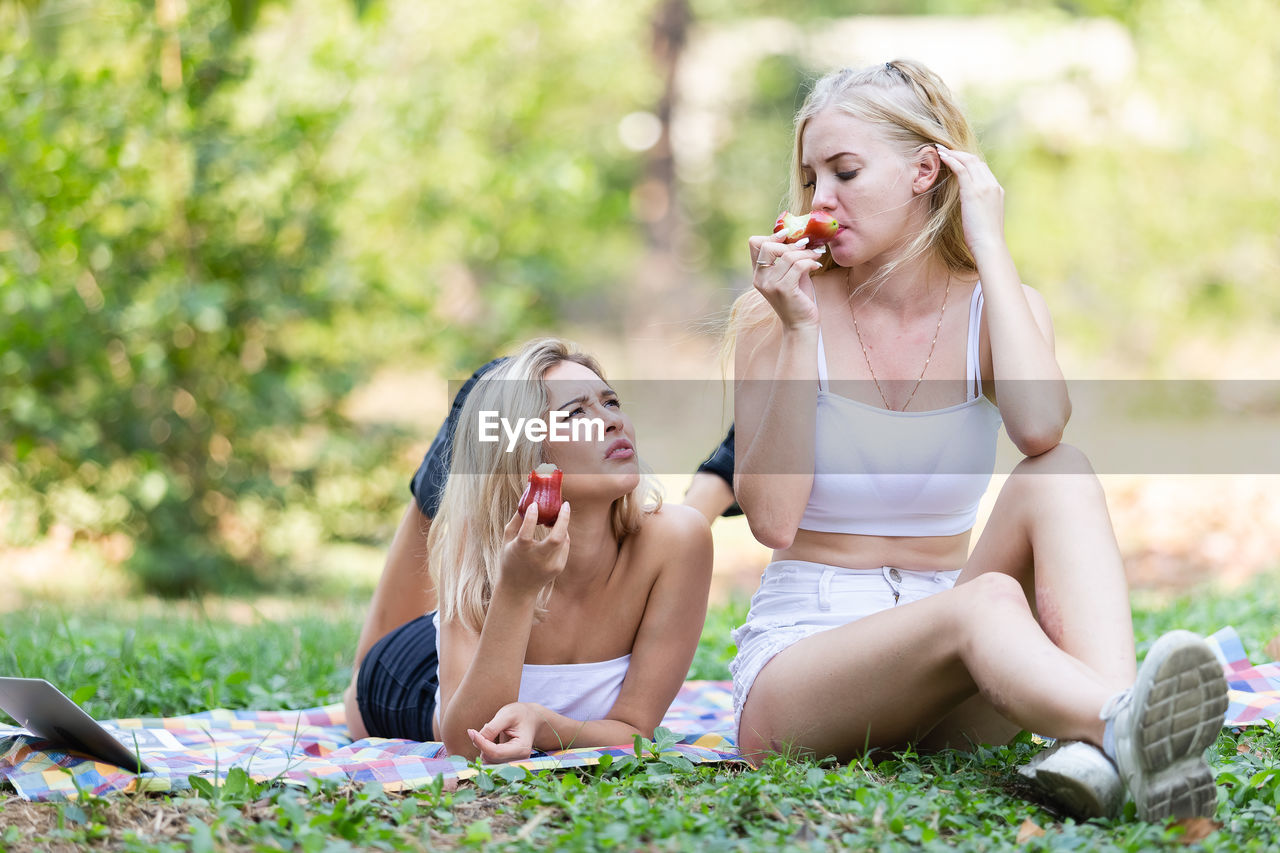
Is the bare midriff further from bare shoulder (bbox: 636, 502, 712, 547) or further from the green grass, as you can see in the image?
the green grass

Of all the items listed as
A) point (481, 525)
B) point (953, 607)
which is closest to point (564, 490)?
point (481, 525)

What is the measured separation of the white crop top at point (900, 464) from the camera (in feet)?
9.23

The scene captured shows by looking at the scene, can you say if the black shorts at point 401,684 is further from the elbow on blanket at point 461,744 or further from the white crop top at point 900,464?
the white crop top at point 900,464

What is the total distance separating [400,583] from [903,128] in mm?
1826

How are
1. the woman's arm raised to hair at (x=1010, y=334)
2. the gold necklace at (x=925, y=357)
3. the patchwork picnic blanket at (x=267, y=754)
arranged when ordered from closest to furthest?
the patchwork picnic blanket at (x=267, y=754), the woman's arm raised to hair at (x=1010, y=334), the gold necklace at (x=925, y=357)

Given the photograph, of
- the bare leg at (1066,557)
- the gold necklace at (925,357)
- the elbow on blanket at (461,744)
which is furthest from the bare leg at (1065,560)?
the elbow on blanket at (461,744)

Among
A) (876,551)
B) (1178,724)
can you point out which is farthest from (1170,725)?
(876,551)

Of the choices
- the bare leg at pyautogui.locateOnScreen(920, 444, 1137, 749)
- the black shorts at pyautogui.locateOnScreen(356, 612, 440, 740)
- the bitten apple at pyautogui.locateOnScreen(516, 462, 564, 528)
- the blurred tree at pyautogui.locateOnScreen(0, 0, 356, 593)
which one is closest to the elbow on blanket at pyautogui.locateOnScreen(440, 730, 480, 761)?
the black shorts at pyautogui.locateOnScreen(356, 612, 440, 740)

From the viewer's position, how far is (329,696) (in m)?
3.74

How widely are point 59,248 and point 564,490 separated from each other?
5141 mm

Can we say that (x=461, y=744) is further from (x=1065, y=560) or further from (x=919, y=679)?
(x=1065, y=560)

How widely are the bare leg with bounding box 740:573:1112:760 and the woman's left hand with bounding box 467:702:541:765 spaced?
0.48 meters

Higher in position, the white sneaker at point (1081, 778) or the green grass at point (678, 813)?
the white sneaker at point (1081, 778)

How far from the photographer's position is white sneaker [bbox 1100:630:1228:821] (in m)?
1.97
